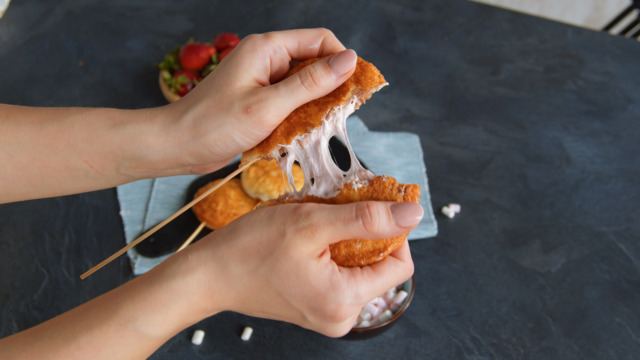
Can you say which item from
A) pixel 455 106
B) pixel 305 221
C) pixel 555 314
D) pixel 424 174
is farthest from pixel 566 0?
pixel 305 221

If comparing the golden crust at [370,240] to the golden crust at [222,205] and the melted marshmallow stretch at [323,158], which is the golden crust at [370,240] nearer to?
the melted marshmallow stretch at [323,158]

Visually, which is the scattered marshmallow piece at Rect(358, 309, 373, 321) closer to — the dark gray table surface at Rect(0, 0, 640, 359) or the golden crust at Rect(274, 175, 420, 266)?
the dark gray table surface at Rect(0, 0, 640, 359)

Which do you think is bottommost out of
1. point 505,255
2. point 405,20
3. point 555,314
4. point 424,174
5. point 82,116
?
point 555,314

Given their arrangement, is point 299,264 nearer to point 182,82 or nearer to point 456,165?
point 456,165

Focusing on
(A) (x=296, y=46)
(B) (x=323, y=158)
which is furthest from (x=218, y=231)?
(A) (x=296, y=46)

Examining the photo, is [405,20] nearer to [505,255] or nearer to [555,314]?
[505,255]

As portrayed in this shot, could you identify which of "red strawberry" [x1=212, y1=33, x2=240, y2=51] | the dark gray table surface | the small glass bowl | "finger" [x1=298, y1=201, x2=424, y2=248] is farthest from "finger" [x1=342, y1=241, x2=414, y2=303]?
"red strawberry" [x1=212, y1=33, x2=240, y2=51]
